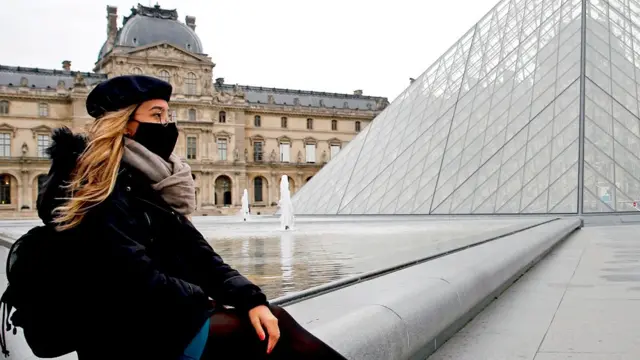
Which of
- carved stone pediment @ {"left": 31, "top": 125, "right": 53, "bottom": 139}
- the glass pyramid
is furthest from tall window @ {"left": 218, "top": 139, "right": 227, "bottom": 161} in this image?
the glass pyramid

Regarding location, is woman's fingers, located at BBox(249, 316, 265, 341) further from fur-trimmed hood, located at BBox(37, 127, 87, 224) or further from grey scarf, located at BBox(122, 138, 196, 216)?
fur-trimmed hood, located at BBox(37, 127, 87, 224)

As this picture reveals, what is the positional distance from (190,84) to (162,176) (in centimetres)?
5882

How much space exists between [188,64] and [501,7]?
1506 inches

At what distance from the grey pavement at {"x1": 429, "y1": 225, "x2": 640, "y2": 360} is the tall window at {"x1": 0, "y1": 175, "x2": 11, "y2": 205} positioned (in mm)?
54041

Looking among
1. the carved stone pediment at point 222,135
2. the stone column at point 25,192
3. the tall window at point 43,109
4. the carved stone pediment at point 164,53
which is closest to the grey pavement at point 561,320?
the stone column at point 25,192

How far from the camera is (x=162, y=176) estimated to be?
2059 mm

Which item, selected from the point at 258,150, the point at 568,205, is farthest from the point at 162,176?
the point at 258,150

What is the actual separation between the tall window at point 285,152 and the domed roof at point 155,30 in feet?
38.4

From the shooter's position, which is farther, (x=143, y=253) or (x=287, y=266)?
(x=287, y=266)

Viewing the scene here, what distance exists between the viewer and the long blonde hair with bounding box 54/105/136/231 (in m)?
1.78

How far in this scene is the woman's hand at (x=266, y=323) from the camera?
1918mm

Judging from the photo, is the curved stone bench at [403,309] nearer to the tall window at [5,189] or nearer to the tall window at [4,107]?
the tall window at [5,189]

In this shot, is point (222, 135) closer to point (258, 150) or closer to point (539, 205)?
point (258, 150)

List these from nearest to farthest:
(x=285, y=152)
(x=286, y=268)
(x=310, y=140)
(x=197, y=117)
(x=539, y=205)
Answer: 1. (x=286, y=268)
2. (x=539, y=205)
3. (x=197, y=117)
4. (x=285, y=152)
5. (x=310, y=140)
